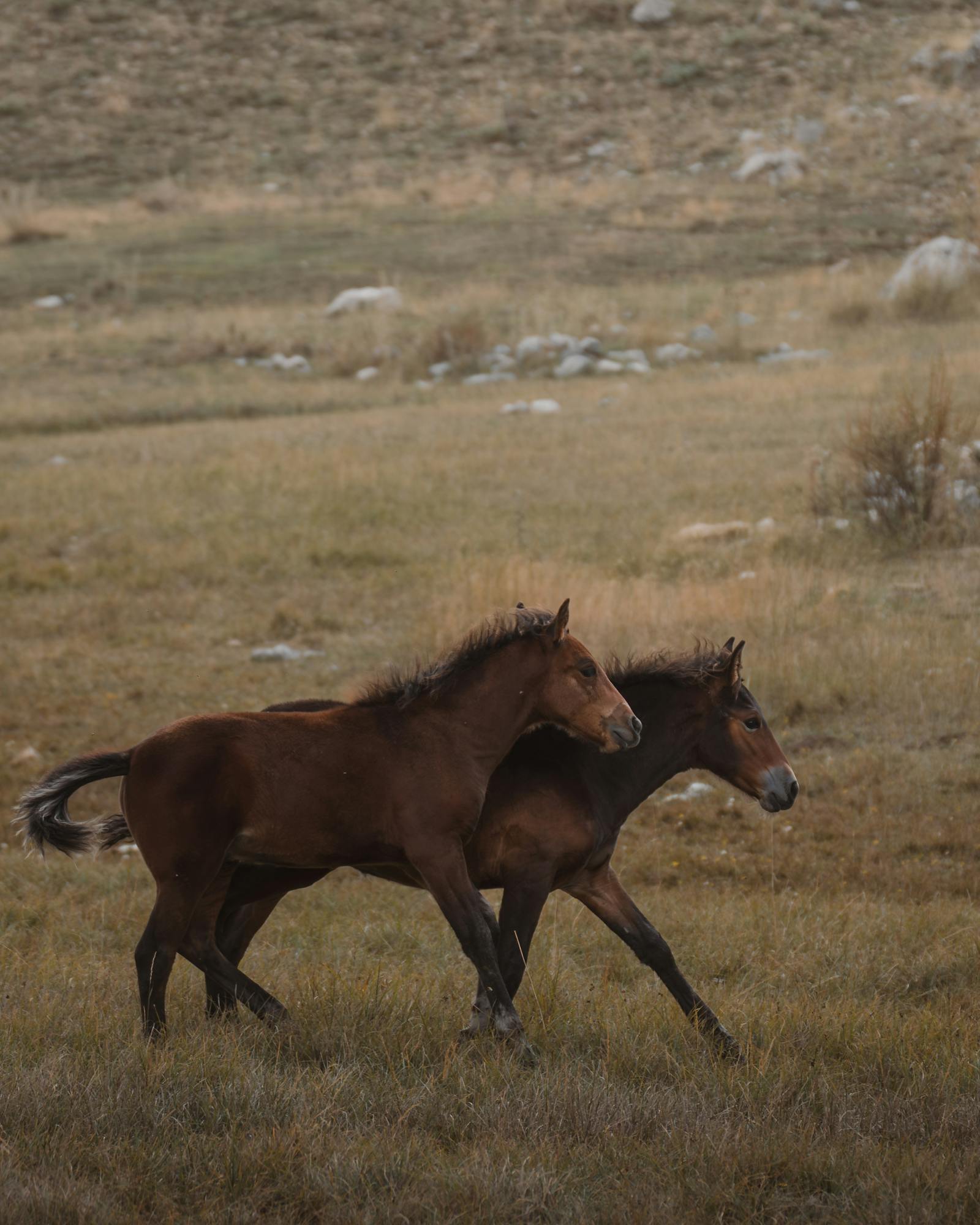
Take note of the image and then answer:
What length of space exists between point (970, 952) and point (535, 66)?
48178 mm

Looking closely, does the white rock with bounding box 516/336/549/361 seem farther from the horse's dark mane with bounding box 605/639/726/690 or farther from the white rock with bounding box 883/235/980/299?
the horse's dark mane with bounding box 605/639/726/690

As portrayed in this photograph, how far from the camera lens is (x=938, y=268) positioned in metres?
27.3

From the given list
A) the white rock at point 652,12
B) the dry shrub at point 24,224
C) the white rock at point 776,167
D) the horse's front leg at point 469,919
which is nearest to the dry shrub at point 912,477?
the horse's front leg at point 469,919

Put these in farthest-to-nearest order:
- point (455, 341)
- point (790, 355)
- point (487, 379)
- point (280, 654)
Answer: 1. point (455, 341)
2. point (487, 379)
3. point (790, 355)
4. point (280, 654)

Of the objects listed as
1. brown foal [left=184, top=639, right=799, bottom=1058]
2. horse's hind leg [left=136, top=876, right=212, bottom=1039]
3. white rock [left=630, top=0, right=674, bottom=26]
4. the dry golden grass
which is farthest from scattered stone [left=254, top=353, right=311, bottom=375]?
white rock [left=630, top=0, right=674, bottom=26]

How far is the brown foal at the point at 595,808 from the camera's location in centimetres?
545

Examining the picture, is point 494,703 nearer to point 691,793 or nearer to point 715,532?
point 691,793

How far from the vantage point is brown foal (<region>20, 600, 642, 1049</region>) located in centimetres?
513

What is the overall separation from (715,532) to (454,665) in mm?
9809

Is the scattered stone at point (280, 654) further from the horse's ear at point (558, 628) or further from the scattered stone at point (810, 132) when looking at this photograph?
the scattered stone at point (810, 132)

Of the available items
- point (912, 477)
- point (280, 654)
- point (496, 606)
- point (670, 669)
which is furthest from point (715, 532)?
point (670, 669)

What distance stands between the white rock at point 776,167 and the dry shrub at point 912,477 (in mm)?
25474

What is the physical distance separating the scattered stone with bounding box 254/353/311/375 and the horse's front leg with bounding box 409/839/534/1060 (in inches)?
894

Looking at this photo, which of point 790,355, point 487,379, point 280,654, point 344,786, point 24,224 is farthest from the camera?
point 24,224
